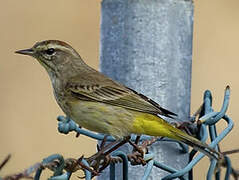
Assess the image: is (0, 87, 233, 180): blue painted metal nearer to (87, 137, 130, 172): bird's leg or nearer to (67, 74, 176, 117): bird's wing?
(87, 137, 130, 172): bird's leg

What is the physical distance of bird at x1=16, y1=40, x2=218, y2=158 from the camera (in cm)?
375

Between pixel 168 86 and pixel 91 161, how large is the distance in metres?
0.51

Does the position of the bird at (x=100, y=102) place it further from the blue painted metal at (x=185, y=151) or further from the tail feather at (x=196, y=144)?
the blue painted metal at (x=185, y=151)

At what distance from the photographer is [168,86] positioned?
3.45 meters

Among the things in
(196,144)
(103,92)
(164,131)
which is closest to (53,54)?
(103,92)

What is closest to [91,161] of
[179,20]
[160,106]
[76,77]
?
[160,106]

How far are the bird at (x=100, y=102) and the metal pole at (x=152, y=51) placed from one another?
4.5 inches

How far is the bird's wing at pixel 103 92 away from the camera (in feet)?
13.0

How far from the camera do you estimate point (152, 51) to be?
3359 millimetres

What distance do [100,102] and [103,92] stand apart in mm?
62

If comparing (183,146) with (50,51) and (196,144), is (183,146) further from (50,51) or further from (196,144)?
(50,51)

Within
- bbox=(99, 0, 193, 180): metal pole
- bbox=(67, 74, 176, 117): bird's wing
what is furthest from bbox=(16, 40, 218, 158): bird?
bbox=(99, 0, 193, 180): metal pole

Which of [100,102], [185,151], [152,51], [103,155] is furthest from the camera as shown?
[100,102]

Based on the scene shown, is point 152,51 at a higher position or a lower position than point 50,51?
higher
